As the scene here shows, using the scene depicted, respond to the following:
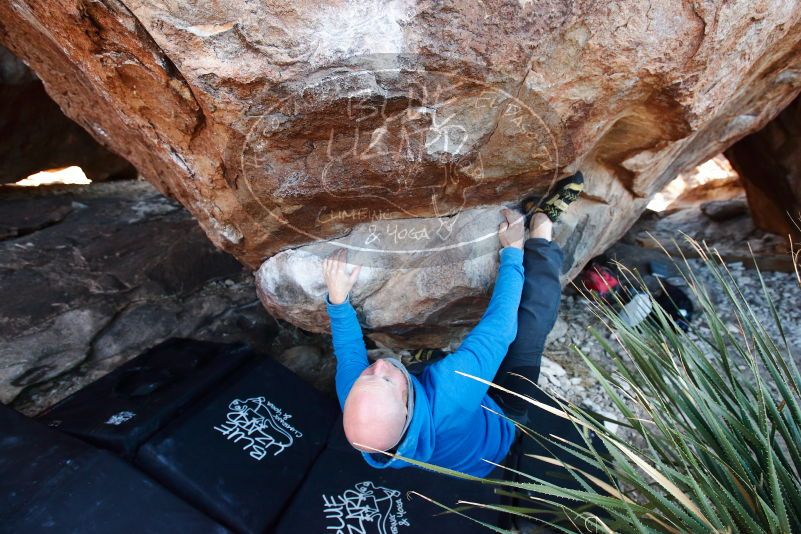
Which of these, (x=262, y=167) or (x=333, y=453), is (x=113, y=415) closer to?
(x=333, y=453)

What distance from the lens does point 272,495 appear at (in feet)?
5.71

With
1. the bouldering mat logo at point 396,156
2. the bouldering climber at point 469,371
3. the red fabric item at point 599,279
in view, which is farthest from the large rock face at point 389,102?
the red fabric item at point 599,279

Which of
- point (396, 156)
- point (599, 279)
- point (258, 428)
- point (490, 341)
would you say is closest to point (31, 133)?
point (258, 428)

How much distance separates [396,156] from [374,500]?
47.1 inches

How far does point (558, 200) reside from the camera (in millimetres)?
1949

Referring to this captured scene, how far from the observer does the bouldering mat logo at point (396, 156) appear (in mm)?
1316

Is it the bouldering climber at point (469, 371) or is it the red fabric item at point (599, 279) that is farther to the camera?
the red fabric item at point (599, 279)

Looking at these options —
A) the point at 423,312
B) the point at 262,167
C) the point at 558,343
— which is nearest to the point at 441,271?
the point at 423,312

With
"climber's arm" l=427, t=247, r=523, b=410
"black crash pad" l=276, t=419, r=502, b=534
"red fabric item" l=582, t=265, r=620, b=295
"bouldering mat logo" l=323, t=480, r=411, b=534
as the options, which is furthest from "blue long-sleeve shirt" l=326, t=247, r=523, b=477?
"red fabric item" l=582, t=265, r=620, b=295

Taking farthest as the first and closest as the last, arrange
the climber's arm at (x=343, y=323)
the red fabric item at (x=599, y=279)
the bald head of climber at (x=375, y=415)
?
1. the red fabric item at (x=599, y=279)
2. the climber's arm at (x=343, y=323)
3. the bald head of climber at (x=375, y=415)

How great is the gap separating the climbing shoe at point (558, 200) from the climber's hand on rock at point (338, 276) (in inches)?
28.2

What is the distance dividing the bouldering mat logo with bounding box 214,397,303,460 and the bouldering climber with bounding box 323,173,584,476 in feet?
1.20

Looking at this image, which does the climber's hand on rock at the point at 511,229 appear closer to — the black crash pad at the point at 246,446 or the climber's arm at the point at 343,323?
the climber's arm at the point at 343,323

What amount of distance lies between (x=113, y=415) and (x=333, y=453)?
81cm
